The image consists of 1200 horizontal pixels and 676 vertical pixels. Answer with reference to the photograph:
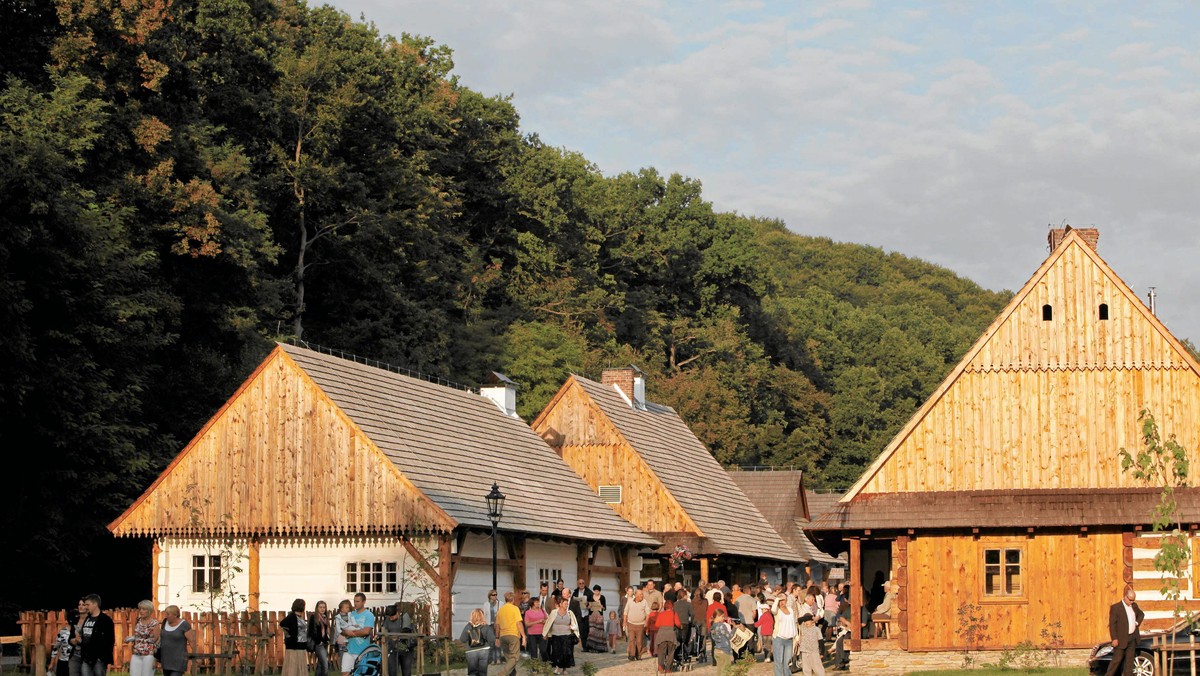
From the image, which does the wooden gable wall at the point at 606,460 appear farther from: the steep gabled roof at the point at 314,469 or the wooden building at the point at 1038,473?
the wooden building at the point at 1038,473

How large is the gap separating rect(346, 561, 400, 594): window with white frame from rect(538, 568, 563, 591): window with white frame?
5425mm

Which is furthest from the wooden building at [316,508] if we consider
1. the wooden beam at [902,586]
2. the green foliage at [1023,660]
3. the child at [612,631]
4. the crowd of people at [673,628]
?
the green foliage at [1023,660]

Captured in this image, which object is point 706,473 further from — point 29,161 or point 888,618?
point 29,161

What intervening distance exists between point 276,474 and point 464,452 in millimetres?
5434

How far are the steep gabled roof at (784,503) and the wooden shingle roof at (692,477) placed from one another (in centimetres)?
499

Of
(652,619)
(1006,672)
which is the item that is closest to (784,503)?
(652,619)

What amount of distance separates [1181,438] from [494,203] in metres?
49.1

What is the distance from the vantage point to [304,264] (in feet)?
196

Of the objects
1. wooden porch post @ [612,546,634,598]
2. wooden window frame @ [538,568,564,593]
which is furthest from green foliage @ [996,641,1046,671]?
wooden porch post @ [612,546,634,598]

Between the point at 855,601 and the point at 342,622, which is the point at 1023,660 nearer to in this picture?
the point at 855,601

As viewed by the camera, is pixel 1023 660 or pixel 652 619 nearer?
pixel 1023 660

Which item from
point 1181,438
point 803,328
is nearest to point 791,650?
point 1181,438

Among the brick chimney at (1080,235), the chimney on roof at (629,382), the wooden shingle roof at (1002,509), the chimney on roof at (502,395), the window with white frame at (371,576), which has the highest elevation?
the brick chimney at (1080,235)

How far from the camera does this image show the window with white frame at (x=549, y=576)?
3875 cm
